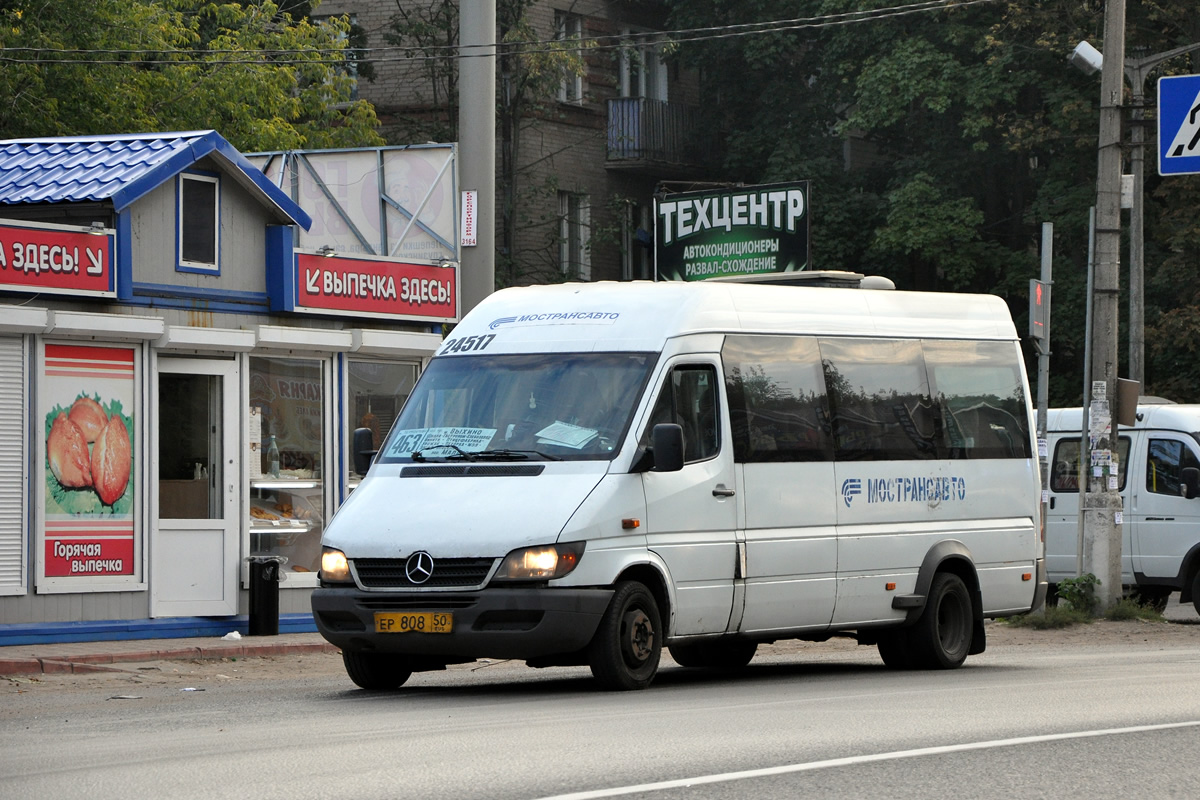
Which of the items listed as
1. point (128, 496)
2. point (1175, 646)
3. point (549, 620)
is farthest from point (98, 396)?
point (1175, 646)

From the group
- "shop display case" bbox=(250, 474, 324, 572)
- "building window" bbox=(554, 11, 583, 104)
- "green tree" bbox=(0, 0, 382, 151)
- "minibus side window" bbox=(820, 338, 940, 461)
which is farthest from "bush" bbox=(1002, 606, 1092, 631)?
"building window" bbox=(554, 11, 583, 104)

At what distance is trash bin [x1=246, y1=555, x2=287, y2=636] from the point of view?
18547mm

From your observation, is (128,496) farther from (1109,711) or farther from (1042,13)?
(1042,13)

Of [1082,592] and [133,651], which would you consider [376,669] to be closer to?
[133,651]

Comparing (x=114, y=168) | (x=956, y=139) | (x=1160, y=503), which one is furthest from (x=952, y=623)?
(x=956, y=139)

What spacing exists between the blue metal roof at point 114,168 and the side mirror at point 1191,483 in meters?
9.91

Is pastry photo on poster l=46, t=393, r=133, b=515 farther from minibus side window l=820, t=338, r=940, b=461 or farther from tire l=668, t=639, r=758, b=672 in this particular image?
minibus side window l=820, t=338, r=940, b=461

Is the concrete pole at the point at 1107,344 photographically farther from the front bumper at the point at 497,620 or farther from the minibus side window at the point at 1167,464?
the front bumper at the point at 497,620

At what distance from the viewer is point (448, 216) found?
22797 mm

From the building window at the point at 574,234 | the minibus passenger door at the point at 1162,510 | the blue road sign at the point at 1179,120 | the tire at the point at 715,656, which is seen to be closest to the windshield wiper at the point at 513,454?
the tire at the point at 715,656

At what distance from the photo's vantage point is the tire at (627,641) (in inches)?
456

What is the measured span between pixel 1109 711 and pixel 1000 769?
2.70 meters

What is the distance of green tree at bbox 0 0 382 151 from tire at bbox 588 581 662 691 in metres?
19.8

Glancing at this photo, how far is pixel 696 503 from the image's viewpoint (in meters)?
12.4
